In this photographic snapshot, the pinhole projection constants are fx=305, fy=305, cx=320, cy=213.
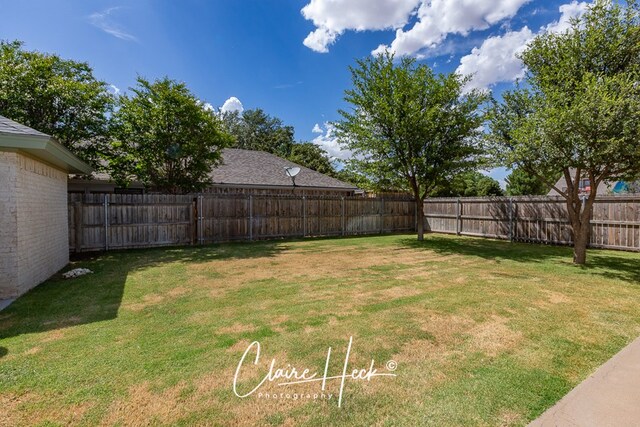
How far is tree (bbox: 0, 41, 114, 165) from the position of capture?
9.73 m

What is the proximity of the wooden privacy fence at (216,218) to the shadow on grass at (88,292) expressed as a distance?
37.6 inches

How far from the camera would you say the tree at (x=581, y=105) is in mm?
6156

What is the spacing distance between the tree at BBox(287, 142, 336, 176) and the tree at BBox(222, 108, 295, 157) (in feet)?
15.2

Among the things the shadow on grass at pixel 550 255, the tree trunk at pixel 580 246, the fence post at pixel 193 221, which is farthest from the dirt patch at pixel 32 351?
the tree trunk at pixel 580 246

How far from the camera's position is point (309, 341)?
3309 mm

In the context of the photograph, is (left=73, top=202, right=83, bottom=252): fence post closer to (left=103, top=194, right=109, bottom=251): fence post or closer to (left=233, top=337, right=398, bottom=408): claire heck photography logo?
(left=103, top=194, right=109, bottom=251): fence post

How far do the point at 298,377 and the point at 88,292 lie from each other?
4.69 m

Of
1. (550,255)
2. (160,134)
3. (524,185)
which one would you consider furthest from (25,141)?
(524,185)

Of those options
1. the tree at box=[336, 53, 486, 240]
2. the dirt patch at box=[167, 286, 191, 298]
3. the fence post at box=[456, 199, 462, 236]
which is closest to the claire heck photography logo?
the dirt patch at box=[167, 286, 191, 298]

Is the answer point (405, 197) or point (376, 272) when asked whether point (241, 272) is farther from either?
point (405, 197)

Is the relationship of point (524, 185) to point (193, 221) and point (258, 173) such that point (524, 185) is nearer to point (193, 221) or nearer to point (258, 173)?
point (258, 173)

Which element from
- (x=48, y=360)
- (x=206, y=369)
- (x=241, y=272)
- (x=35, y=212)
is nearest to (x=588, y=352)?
(x=206, y=369)

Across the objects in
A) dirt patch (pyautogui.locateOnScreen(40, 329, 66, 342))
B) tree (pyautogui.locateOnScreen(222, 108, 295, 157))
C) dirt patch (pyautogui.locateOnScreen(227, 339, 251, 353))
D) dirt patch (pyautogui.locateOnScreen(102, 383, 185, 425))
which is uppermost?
tree (pyautogui.locateOnScreen(222, 108, 295, 157))

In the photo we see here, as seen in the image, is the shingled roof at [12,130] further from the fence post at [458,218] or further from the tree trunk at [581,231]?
the fence post at [458,218]
